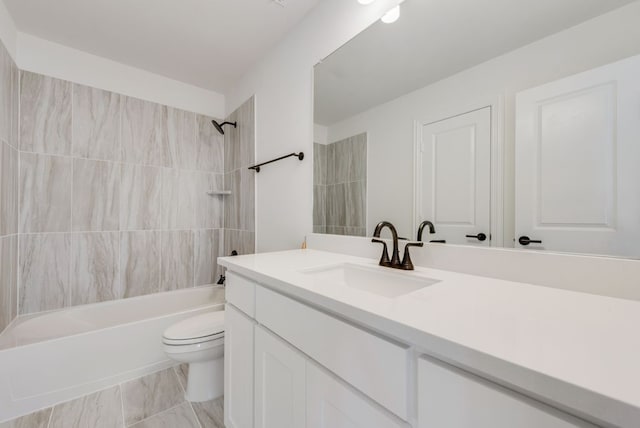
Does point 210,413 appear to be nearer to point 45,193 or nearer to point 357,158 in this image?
point 357,158

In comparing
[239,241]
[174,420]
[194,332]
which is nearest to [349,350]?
[194,332]

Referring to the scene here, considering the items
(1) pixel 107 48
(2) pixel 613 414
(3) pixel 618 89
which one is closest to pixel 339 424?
(2) pixel 613 414

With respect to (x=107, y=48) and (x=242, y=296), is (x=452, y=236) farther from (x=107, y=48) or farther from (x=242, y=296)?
(x=107, y=48)

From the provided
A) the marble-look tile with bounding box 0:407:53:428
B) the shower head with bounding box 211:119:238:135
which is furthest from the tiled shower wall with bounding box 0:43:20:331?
the shower head with bounding box 211:119:238:135

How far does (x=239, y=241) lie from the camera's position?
246 centimetres

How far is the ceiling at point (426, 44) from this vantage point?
79 cm

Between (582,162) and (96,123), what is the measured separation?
298cm

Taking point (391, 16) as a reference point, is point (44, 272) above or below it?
below

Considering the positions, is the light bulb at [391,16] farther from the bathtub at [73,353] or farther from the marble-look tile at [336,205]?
the bathtub at [73,353]

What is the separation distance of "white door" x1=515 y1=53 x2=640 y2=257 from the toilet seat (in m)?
1.59

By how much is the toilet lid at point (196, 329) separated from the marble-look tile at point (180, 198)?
3.74 ft

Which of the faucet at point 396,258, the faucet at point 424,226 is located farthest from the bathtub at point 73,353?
the faucet at point 424,226

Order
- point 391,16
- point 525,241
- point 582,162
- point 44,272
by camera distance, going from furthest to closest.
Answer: point 44,272 → point 391,16 → point 525,241 → point 582,162

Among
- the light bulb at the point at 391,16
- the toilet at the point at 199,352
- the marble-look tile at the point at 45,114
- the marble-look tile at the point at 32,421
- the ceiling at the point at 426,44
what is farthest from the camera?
the marble-look tile at the point at 45,114
